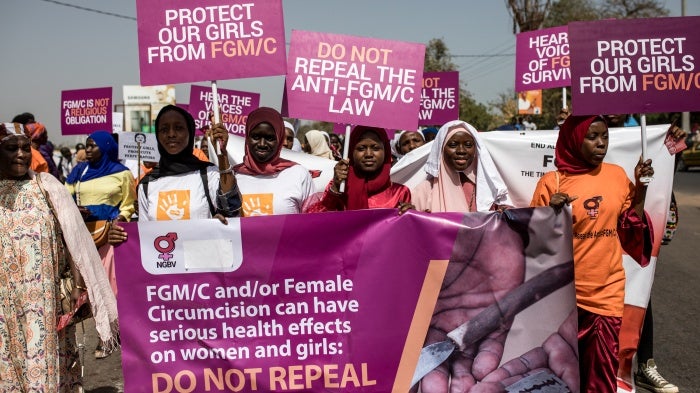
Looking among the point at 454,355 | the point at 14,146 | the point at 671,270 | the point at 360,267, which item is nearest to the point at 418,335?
the point at 454,355

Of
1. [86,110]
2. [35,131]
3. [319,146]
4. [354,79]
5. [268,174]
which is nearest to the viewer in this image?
[268,174]

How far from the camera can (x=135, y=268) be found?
3.65 m

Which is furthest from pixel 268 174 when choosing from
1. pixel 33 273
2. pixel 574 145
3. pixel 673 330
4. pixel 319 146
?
pixel 319 146

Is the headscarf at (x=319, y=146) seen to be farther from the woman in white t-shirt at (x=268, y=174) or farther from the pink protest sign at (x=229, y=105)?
the woman in white t-shirt at (x=268, y=174)

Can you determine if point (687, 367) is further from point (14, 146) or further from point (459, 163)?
point (14, 146)

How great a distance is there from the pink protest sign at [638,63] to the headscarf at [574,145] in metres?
0.17

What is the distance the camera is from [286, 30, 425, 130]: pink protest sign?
453cm

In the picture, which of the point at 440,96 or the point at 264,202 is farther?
the point at 440,96

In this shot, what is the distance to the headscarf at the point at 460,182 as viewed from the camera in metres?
A: 4.20

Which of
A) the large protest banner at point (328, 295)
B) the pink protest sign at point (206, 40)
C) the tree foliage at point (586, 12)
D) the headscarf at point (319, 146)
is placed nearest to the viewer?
the large protest banner at point (328, 295)

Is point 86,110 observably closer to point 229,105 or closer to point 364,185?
point 229,105

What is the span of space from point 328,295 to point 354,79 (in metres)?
1.56

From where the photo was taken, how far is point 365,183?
412 cm

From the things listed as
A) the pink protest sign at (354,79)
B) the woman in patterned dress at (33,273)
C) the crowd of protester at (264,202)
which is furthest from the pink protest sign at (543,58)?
the woman in patterned dress at (33,273)
